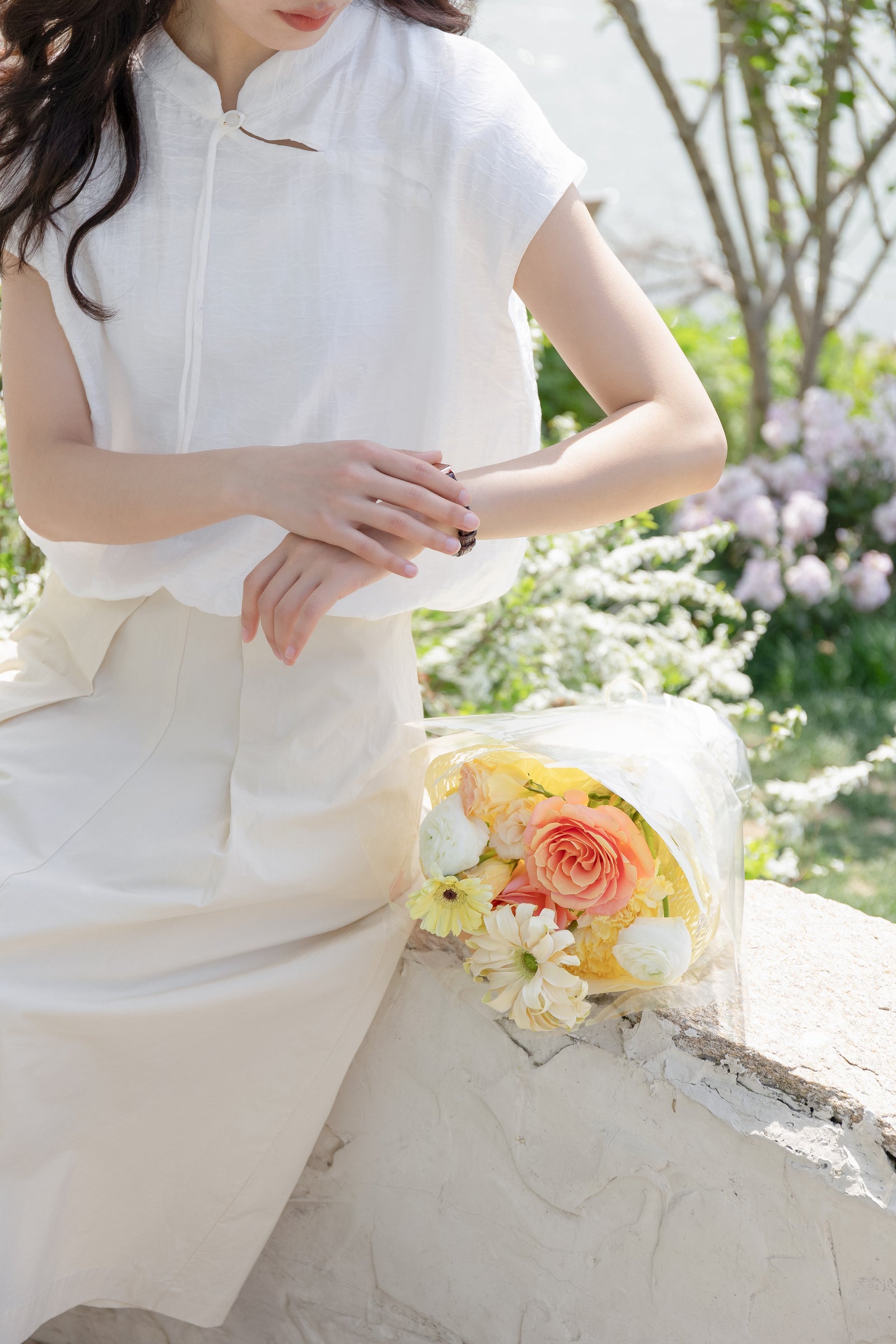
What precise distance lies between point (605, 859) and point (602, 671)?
152 centimetres

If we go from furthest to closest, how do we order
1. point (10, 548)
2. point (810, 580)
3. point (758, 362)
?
1. point (758, 362)
2. point (810, 580)
3. point (10, 548)

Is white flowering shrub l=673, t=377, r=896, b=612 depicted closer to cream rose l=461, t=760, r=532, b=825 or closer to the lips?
cream rose l=461, t=760, r=532, b=825

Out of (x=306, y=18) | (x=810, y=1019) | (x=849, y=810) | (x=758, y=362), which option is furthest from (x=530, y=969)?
(x=758, y=362)

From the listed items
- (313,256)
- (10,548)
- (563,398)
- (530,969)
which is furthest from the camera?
(563,398)

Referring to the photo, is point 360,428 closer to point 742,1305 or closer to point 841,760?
point 742,1305

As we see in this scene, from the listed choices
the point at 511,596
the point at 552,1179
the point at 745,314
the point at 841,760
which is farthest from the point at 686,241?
the point at 552,1179

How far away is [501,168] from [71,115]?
0.51m

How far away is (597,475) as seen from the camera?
1397 millimetres

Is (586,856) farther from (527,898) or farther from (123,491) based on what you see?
(123,491)

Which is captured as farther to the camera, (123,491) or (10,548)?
(10,548)

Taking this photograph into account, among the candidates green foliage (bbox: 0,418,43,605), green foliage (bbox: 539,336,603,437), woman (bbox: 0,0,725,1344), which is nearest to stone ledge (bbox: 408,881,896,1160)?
woman (bbox: 0,0,725,1344)

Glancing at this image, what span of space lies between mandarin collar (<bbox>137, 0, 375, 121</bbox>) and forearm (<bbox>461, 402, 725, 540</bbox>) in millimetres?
510

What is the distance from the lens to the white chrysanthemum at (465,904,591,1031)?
136 cm

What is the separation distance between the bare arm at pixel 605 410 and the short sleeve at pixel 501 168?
0.08 feet
